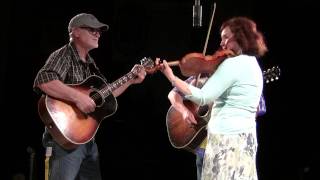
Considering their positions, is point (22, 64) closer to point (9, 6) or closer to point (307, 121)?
point (9, 6)

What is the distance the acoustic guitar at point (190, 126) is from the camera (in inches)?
139

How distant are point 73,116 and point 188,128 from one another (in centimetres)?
84

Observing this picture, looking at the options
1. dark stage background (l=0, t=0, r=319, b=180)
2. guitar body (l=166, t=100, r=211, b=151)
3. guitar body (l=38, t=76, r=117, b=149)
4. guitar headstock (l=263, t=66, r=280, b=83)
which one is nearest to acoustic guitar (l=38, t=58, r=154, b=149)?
guitar body (l=38, t=76, r=117, b=149)

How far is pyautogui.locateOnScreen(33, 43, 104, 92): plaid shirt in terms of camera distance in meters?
3.21

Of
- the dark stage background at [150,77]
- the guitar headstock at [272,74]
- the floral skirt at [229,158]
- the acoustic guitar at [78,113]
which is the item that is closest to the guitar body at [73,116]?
the acoustic guitar at [78,113]

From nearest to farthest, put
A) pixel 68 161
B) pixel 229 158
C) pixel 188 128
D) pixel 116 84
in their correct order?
pixel 229 158, pixel 68 161, pixel 116 84, pixel 188 128

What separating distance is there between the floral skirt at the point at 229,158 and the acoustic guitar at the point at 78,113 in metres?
0.95

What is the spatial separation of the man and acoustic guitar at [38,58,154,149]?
0.03 metres

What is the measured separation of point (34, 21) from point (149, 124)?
4.66 feet

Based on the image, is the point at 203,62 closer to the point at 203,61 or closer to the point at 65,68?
the point at 203,61

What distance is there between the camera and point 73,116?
323 cm

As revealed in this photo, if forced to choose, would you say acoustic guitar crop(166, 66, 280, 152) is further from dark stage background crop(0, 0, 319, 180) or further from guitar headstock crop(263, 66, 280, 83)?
dark stage background crop(0, 0, 319, 180)

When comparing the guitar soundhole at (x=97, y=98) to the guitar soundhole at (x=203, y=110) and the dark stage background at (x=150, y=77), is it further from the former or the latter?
the dark stage background at (x=150, y=77)

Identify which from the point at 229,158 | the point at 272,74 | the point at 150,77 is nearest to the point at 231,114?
the point at 229,158
